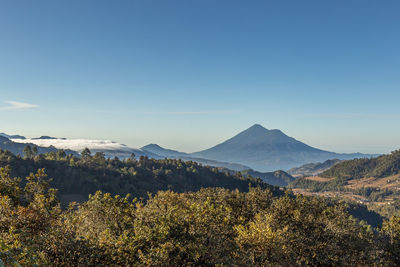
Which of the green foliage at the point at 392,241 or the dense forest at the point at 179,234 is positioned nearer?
the dense forest at the point at 179,234

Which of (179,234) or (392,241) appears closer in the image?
(179,234)

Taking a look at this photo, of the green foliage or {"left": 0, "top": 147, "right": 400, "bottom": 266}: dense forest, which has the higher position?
{"left": 0, "top": 147, "right": 400, "bottom": 266}: dense forest

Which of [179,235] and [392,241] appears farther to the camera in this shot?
[392,241]

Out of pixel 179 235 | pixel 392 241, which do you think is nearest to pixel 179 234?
pixel 179 235

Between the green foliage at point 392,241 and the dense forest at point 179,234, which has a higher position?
the dense forest at point 179,234

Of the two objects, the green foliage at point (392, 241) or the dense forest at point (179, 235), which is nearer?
the dense forest at point (179, 235)

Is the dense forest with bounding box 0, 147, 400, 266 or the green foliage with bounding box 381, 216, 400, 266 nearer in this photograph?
the dense forest with bounding box 0, 147, 400, 266

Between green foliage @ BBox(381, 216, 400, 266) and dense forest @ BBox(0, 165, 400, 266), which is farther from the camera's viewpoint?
green foliage @ BBox(381, 216, 400, 266)

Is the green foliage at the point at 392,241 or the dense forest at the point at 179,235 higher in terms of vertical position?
the dense forest at the point at 179,235

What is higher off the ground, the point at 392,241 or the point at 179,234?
the point at 179,234

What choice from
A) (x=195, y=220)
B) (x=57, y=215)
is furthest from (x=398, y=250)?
(x=57, y=215)

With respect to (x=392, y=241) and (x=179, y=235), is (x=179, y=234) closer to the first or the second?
(x=179, y=235)

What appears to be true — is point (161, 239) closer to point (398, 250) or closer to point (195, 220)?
point (195, 220)

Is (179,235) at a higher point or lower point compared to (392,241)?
higher
